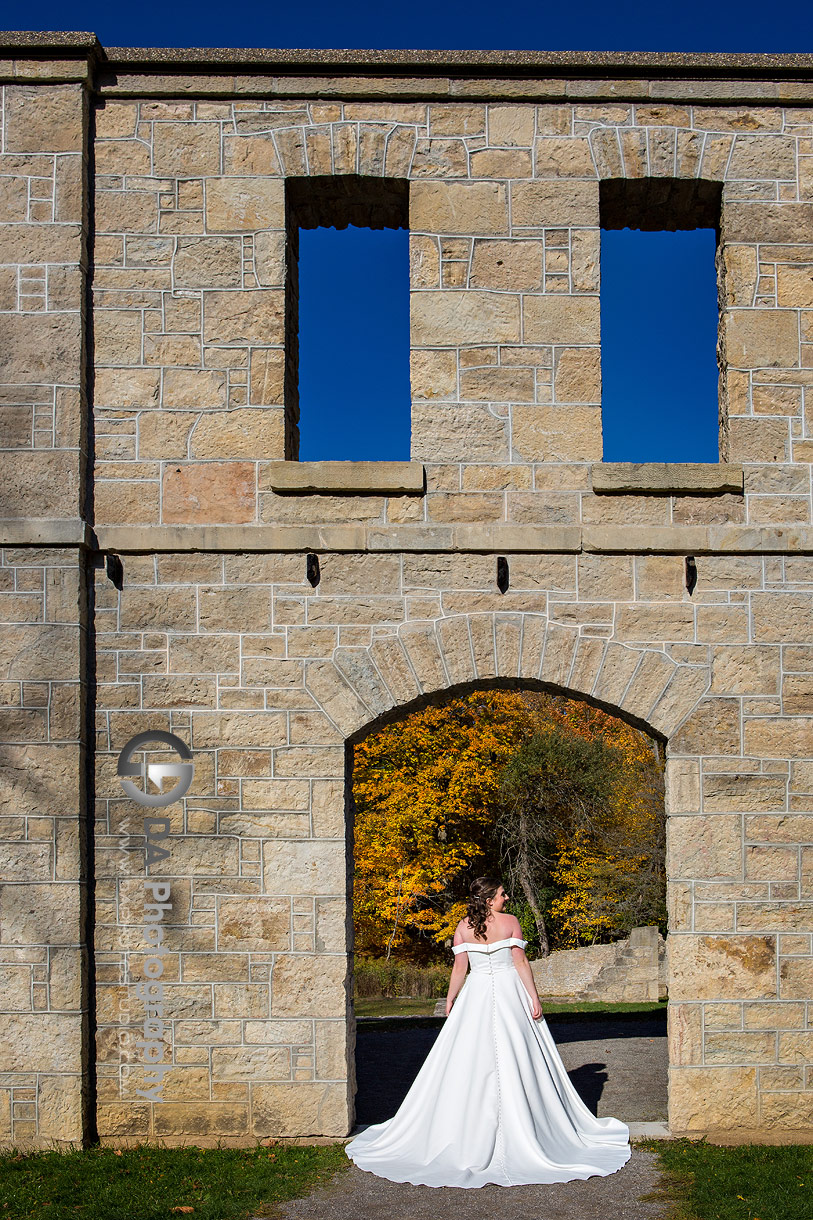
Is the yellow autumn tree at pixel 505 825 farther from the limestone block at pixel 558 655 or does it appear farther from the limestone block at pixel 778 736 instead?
the limestone block at pixel 558 655

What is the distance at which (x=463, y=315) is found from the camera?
6.48 meters

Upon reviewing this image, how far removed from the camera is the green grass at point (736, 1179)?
488 cm

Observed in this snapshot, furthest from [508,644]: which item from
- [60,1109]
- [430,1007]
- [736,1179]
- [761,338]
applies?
[430,1007]

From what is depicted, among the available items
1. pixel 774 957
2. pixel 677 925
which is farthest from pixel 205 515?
pixel 774 957

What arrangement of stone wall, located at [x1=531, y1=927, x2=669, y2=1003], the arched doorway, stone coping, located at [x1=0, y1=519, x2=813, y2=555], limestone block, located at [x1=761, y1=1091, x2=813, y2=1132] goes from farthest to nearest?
the arched doorway < stone wall, located at [x1=531, y1=927, x2=669, y2=1003] < stone coping, located at [x1=0, y1=519, x2=813, y2=555] < limestone block, located at [x1=761, y1=1091, x2=813, y2=1132]

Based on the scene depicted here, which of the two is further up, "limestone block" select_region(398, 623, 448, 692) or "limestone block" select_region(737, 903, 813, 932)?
"limestone block" select_region(398, 623, 448, 692)

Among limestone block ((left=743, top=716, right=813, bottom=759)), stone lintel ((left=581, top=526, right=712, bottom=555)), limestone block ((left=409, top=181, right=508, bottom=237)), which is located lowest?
limestone block ((left=743, top=716, right=813, bottom=759))

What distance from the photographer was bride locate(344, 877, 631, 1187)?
5.41 m

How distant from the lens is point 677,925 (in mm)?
6086

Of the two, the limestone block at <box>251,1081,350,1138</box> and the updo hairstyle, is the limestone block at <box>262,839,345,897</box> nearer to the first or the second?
the updo hairstyle

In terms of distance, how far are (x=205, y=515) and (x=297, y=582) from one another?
69 centimetres

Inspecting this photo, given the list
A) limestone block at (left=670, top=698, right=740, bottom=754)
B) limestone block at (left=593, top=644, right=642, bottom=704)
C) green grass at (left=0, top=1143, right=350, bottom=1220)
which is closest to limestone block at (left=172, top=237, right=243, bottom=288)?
limestone block at (left=593, top=644, right=642, bottom=704)

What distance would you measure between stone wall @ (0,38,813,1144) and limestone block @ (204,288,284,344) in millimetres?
23

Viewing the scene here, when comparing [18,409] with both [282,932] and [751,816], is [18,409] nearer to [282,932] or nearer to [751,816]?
[282,932]
